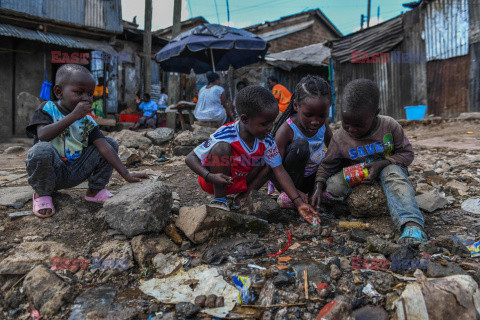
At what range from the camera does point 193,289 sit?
1613mm

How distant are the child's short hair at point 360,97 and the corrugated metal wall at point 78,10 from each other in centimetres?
977

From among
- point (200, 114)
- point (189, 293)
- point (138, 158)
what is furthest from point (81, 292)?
point (200, 114)

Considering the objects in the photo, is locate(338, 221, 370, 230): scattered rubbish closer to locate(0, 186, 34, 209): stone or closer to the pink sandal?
the pink sandal

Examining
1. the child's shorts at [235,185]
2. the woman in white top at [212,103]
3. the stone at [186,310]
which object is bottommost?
the stone at [186,310]

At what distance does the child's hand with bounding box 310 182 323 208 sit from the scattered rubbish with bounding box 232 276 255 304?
40.5 inches

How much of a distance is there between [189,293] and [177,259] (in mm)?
322

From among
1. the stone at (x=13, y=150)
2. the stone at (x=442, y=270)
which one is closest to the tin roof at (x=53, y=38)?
the stone at (x=13, y=150)

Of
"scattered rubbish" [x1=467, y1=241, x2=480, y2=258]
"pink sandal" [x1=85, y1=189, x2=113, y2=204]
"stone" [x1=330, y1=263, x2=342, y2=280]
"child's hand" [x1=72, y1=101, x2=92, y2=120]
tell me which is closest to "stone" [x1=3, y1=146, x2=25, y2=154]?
"pink sandal" [x1=85, y1=189, x2=113, y2=204]

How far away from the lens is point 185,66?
9.29 meters

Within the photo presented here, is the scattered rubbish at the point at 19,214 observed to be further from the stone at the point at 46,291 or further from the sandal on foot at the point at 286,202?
the sandal on foot at the point at 286,202

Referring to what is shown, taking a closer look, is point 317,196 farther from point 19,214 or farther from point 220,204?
point 19,214

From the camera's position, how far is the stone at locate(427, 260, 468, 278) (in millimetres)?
1459

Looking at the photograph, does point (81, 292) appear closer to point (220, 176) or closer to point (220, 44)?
point (220, 176)

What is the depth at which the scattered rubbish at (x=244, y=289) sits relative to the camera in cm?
149
